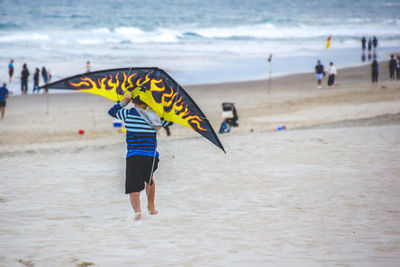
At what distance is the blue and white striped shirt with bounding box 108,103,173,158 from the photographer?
20.1ft

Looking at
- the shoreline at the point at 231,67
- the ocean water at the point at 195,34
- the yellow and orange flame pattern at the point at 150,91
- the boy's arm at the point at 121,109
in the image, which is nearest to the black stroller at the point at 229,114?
the yellow and orange flame pattern at the point at 150,91

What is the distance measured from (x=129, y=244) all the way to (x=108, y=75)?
1.86 metres

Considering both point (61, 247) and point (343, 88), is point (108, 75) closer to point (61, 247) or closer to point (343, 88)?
point (61, 247)

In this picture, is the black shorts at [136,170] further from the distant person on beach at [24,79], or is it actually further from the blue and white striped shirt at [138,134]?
the distant person on beach at [24,79]

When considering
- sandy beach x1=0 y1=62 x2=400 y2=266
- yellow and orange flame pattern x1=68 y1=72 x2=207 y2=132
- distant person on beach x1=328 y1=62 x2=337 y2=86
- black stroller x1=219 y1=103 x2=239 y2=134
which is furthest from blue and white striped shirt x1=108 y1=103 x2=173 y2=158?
distant person on beach x1=328 y1=62 x2=337 y2=86

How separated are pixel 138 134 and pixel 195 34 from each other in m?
68.5

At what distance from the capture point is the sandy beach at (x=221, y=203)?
5422mm

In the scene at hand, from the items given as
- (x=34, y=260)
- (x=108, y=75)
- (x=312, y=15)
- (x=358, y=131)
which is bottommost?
(x=34, y=260)

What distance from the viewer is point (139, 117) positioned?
241 inches

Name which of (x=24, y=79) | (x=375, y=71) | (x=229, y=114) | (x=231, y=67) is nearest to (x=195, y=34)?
(x=231, y=67)

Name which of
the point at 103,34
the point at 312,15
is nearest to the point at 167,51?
the point at 103,34

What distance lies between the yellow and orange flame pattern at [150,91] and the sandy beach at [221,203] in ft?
3.99

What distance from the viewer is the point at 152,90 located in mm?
6230

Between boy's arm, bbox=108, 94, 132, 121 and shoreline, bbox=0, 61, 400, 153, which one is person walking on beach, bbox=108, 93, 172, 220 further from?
shoreline, bbox=0, 61, 400, 153
